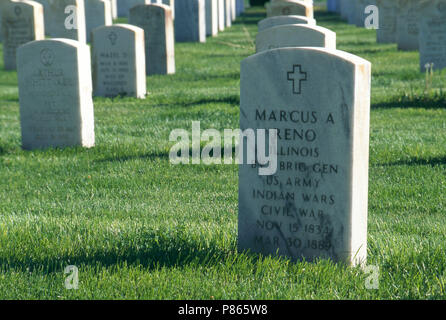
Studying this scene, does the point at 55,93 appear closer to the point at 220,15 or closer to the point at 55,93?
the point at 55,93

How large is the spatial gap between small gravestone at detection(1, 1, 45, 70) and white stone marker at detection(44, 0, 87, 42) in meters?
1.26

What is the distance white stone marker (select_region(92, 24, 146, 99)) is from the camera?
11516 mm

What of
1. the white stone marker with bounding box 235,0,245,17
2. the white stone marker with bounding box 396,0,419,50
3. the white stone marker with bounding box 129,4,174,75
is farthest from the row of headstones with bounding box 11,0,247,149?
the white stone marker with bounding box 235,0,245,17

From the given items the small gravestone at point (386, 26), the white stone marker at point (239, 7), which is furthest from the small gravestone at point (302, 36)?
the white stone marker at point (239, 7)

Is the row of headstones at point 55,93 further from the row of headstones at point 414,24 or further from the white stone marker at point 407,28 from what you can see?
the white stone marker at point 407,28

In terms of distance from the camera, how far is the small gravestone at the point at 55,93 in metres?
8.00

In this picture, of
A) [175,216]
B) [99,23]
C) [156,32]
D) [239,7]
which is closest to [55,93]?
[175,216]

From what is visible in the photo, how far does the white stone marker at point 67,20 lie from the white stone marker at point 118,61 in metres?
6.01

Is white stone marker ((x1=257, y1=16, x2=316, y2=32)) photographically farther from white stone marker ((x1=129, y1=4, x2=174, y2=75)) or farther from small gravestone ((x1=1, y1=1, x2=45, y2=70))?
small gravestone ((x1=1, y1=1, x2=45, y2=70))

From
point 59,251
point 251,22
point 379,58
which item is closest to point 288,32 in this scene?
point 59,251

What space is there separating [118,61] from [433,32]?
6.07m

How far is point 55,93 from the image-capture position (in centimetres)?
807

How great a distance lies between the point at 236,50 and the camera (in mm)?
19578

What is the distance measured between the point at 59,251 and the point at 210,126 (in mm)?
4915
